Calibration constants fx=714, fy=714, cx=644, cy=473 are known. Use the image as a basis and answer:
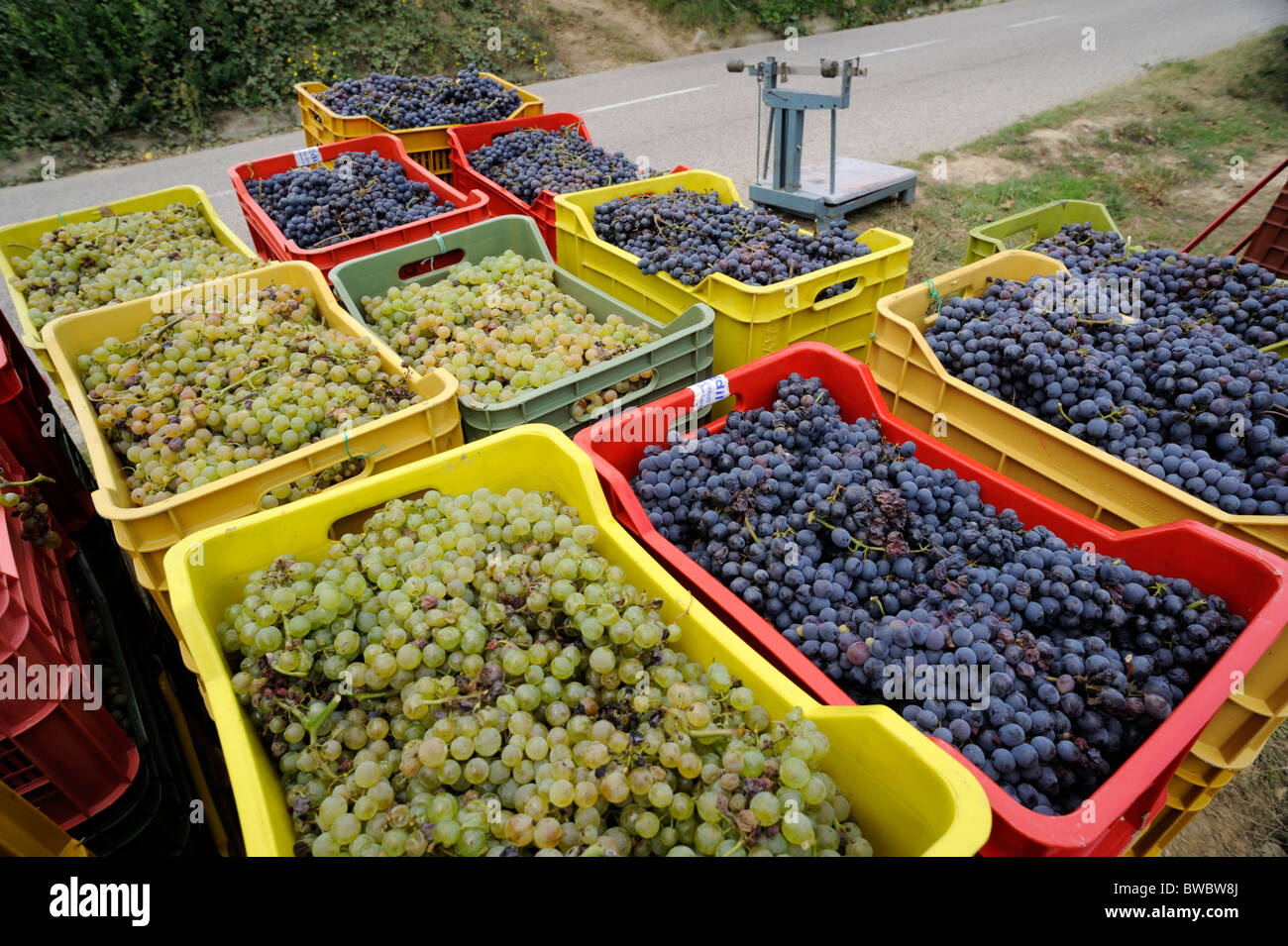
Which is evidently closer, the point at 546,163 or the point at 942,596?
the point at 942,596

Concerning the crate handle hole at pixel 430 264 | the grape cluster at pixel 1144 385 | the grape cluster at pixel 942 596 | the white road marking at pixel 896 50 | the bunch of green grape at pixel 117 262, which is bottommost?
the grape cluster at pixel 942 596

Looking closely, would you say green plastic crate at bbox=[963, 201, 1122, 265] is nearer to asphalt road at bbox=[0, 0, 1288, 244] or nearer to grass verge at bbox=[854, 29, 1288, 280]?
grass verge at bbox=[854, 29, 1288, 280]

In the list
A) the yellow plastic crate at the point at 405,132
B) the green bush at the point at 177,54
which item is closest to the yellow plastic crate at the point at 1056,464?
the yellow plastic crate at the point at 405,132

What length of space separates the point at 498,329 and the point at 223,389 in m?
0.90

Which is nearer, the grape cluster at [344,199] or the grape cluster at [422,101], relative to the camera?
the grape cluster at [344,199]

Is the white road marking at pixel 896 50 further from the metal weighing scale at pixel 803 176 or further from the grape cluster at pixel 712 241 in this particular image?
the grape cluster at pixel 712 241

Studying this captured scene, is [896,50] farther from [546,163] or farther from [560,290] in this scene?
[560,290]

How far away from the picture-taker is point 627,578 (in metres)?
1.61

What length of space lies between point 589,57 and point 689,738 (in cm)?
1249

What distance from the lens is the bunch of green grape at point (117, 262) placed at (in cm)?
275

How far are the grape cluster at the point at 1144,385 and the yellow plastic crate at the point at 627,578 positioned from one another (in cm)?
150

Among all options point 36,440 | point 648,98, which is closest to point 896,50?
point 648,98
